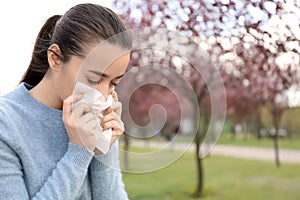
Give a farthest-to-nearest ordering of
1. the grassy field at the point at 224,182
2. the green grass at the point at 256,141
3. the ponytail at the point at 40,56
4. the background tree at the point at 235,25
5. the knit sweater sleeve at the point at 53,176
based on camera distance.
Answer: the green grass at the point at 256,141 < the grassy field at the point at 224,182 < the background tree at the point at 235,25 < the ponytail at the point at 40,56 < the knit sweater sleeve at the point at 53,176

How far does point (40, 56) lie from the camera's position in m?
0.69

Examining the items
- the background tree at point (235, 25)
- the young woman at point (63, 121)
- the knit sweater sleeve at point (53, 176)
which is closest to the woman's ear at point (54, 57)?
the young woman at point (63, 121)

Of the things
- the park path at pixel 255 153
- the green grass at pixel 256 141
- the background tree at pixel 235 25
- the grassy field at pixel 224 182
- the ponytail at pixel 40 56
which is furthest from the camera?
the green grass at pixel 256 141

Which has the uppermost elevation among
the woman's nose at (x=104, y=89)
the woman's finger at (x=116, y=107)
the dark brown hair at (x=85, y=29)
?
the dark brown hair at (x=85, y=29)

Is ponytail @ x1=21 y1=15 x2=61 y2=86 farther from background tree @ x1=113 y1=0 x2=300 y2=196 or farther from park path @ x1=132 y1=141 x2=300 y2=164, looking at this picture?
park path @ x1=132 y1=141 x2=300 y2=164

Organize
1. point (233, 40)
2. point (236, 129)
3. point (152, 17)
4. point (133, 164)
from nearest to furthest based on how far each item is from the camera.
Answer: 1. point (133, 164)
2. point (233, 40)
3. point (152, 17)
4. point (236, 129)

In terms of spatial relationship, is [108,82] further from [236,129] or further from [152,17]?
[236,129]

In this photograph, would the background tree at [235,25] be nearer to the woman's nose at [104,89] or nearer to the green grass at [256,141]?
the woman's nose at [104,89]

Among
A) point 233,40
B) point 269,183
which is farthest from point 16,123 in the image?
point 269,183

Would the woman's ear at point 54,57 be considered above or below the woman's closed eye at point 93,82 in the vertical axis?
above

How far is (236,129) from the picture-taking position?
568cm

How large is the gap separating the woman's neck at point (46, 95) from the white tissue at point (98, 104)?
65 millimetres

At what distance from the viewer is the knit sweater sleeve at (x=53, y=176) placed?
58 centimetres

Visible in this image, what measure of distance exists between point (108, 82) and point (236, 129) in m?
5.19
